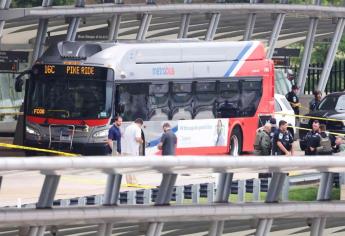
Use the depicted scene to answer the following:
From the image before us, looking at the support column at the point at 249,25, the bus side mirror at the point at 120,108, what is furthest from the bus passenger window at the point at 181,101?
the support column at the point at 249,25

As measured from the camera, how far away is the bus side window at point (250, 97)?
122 feet

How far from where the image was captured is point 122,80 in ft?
110

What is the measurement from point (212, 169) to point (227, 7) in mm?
36086

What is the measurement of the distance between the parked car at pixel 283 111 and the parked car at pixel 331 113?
A: 1.01ft

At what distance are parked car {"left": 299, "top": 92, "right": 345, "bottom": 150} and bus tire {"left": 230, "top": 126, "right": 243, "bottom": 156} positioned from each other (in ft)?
6.63

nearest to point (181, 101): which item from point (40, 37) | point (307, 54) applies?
point (40, 37)

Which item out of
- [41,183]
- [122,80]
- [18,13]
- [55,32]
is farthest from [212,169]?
[55,32]

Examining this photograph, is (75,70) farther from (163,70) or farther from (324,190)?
(324,190)

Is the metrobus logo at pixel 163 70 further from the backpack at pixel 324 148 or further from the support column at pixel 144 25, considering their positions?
the support column at pixel 144 25

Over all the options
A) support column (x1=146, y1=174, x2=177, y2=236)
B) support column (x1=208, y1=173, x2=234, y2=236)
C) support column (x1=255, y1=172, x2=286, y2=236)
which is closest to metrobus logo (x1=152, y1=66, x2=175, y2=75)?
support column (x1=255, y1=172, x2=286, y2=236)

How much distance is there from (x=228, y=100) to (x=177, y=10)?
8.55m

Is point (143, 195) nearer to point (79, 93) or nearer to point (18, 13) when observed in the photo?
point (79, 93)

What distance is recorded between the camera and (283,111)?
41594 mm

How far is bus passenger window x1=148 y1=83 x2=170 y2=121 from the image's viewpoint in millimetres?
34125
